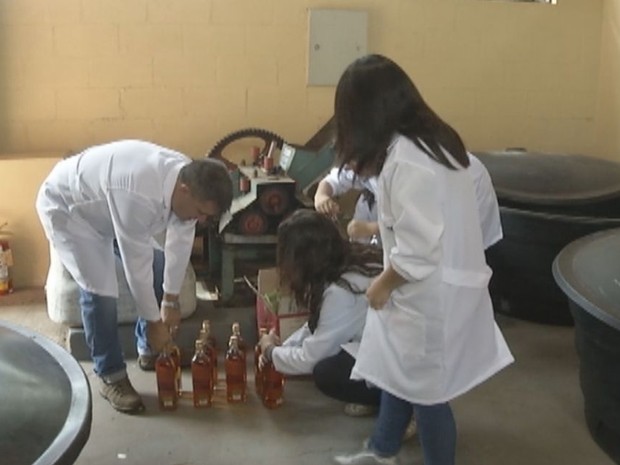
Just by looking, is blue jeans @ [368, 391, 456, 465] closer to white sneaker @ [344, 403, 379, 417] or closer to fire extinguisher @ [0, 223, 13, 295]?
white sneaker @ [344, 403, 379, 417]

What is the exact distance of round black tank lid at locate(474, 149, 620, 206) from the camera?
3229mm

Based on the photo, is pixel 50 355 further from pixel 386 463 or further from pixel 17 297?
pixel 17 297

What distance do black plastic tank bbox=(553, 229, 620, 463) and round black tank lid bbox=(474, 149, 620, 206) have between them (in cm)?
65

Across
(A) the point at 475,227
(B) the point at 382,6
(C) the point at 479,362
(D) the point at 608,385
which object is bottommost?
(D) the point at 608,385

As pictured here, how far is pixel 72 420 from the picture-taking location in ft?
4.21

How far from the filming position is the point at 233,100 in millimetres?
3736

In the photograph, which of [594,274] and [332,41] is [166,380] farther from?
[332,41]

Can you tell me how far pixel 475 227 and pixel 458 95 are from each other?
2.27 metres

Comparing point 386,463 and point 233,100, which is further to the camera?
point 233,100

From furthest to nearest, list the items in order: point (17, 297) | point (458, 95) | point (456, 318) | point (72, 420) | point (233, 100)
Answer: point (458, 95) → point (233, 100) → point (17, 297) → point (456, 318) → point (72, 420)

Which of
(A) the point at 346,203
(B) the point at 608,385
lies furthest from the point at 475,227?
(A) the point at 346,203

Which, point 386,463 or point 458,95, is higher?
point 458,95

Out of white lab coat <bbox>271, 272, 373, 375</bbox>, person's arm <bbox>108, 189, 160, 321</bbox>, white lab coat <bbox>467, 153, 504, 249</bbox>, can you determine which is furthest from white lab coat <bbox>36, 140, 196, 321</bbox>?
white lab coat <bbox>467, 153, 504, 249</bbox>

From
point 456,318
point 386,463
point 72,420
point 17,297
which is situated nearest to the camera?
point 72,420
